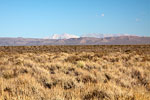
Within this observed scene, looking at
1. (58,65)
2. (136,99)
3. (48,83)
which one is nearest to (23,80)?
(48,83)

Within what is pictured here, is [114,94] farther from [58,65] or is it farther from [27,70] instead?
[58,65]

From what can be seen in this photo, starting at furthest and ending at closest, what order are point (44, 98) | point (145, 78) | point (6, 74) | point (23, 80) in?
1. point (6, 74)
2. point (145, 78)
3. point (23, 80)
4. point (44, 98)

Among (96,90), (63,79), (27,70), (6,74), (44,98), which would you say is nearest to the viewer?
(44,98)

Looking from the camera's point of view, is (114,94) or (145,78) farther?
(145,78)

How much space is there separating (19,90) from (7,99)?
32.5 inches

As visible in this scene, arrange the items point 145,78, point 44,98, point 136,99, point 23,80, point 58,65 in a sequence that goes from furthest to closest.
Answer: point 58,65 < point 145,78 < point 23,80 < point 44,98 < point 136,99

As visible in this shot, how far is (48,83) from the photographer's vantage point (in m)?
5.91

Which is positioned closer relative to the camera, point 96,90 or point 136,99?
point 136,99

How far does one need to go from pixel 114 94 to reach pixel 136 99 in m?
0.55

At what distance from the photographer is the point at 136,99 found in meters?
3.73

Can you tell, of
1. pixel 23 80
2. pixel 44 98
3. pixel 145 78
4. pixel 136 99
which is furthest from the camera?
pixel 145 78

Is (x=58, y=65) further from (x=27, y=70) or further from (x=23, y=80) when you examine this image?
(x=23, y=80)

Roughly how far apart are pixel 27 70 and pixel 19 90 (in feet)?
12.7

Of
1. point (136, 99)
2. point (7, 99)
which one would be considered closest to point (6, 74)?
point (7, 99)
